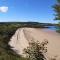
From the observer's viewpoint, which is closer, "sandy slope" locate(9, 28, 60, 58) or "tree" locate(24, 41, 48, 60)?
"tree" locate(24, 41, 48, 60)

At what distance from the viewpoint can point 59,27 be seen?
26656 mm

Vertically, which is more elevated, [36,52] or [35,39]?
[35,39]

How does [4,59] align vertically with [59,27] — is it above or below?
below

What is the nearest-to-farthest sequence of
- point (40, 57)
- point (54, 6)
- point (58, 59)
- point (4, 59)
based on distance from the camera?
point (40, 57), point (4, 59), point (58, 59), point (54, 6)

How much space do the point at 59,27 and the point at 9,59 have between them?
11.7 m

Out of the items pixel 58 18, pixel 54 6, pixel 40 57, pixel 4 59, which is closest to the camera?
pixel 40 57

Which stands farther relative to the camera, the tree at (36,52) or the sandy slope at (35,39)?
the sandy slope at (35,39)

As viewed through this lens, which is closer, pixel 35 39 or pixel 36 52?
pixel 36 52

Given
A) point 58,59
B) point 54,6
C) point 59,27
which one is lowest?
point 58,59

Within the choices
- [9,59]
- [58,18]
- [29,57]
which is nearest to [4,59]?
[9,59]

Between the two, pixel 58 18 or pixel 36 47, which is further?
pixel 58 18

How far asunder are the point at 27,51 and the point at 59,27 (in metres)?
12.2

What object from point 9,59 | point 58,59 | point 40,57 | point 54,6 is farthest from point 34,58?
point 54,6

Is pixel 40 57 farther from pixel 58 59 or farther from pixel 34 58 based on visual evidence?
pixel 58 59
